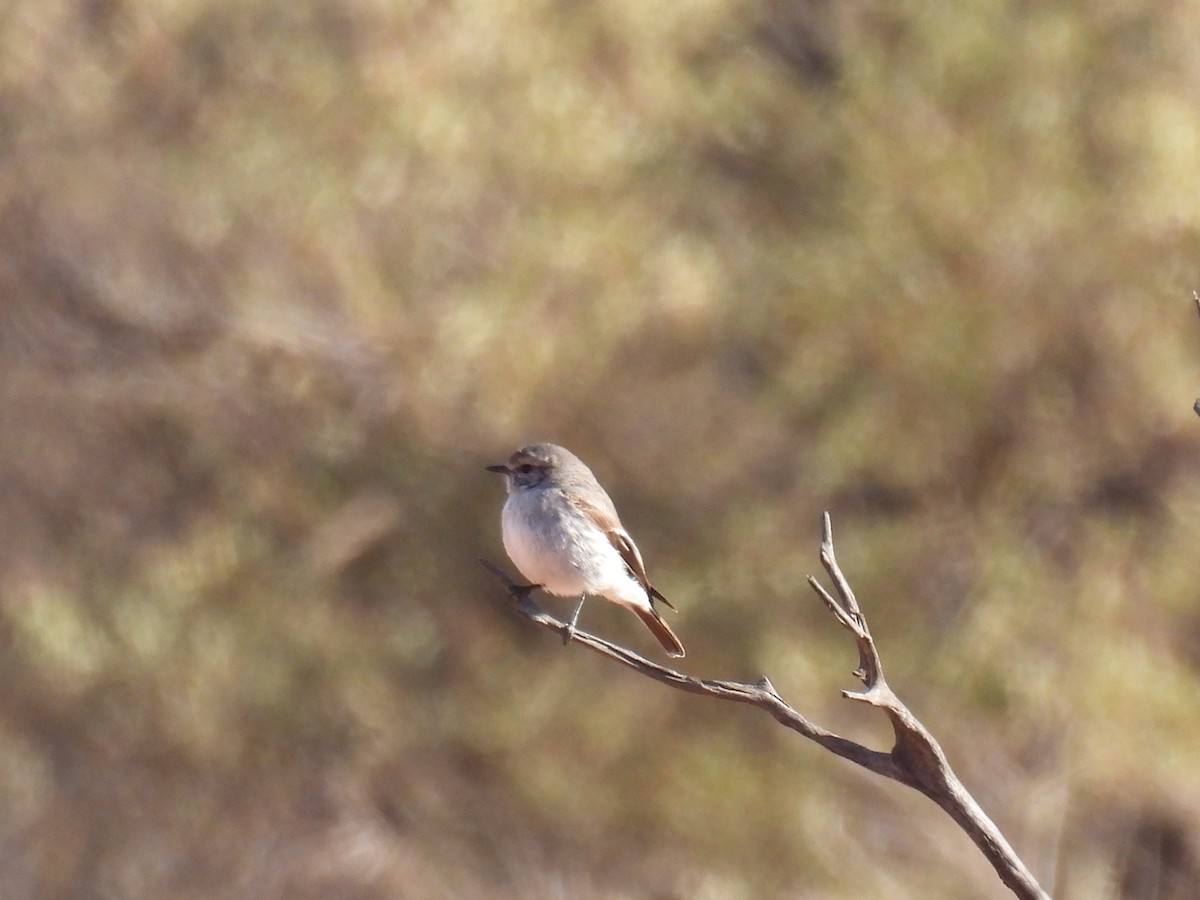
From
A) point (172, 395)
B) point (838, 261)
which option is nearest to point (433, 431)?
point (172, 395)

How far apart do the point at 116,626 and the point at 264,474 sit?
2.54ft

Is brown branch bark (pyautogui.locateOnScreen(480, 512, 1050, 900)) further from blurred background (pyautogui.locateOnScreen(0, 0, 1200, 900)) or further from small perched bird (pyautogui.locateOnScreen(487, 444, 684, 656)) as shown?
blurred background (pyautogui.locateOnScreen(0, 0, 1200, 900))

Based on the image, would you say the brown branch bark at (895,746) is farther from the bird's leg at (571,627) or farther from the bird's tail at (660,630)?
the bird's tail at (660,630)

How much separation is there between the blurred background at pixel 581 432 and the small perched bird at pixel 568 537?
1610mm

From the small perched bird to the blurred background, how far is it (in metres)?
1.61

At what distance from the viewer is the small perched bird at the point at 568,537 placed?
11.7ft

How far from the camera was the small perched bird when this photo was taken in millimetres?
3572

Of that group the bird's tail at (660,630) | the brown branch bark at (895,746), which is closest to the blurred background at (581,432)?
the bird's tail at (660,630)

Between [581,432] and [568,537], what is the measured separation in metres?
2.06

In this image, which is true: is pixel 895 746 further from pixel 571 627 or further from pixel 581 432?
pixel 581 432

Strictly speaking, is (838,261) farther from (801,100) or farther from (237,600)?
(237,600)

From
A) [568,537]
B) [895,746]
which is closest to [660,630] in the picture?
[568,537]

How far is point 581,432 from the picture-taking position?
18.5 feet

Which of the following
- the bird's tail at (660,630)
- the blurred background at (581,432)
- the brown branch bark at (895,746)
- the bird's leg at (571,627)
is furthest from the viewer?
the blurred background at (581,432)
